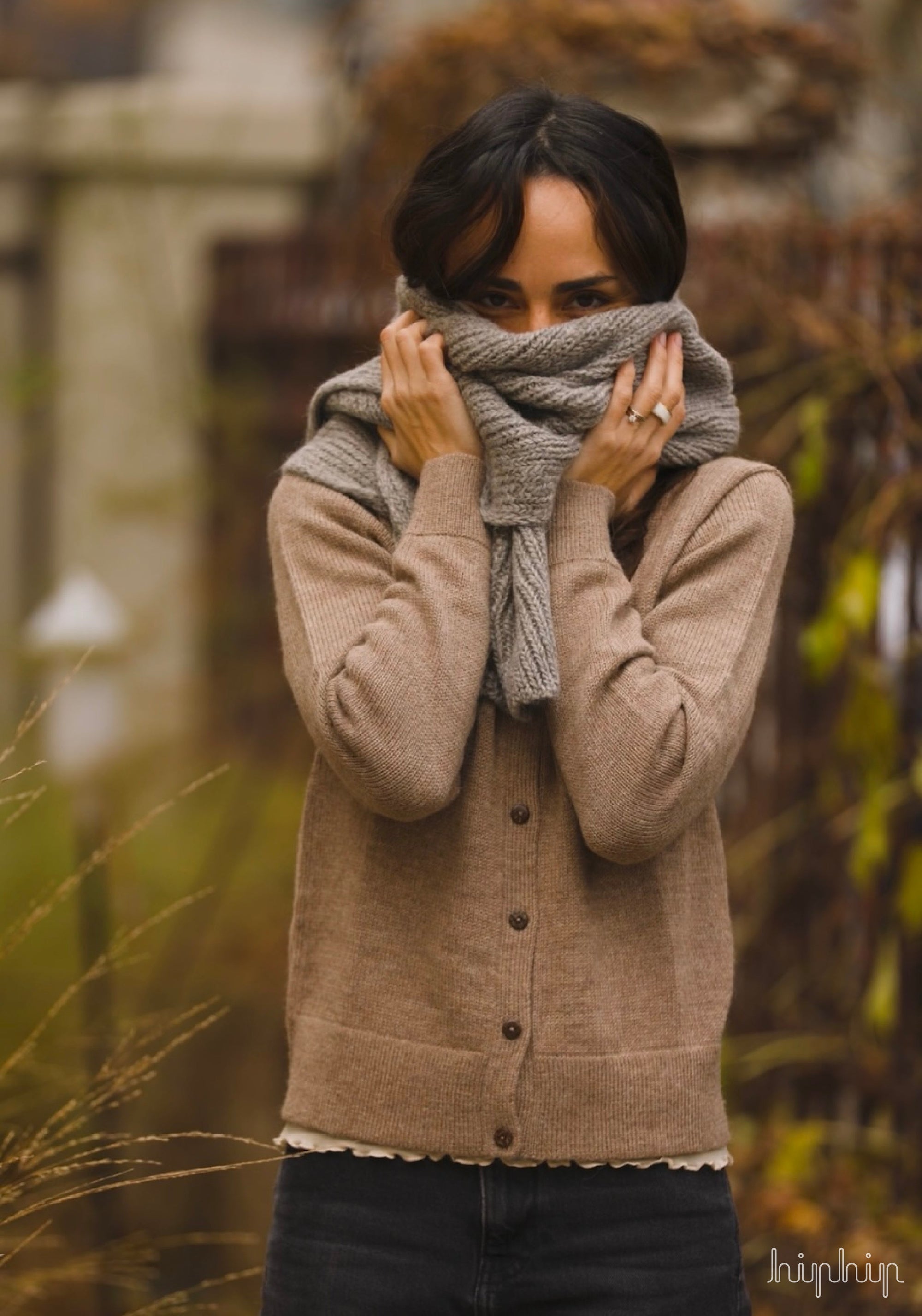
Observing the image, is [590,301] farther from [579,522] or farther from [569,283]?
[579,522]

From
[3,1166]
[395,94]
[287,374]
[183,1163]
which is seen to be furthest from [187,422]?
[3,1166]

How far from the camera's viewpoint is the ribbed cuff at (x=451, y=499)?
5.15 feet

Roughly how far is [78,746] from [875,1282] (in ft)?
6.58

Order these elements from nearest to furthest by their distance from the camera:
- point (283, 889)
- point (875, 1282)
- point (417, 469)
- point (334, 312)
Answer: point (417, 469) → point (875, 1282) → point (283, 889) → point (334, 312)

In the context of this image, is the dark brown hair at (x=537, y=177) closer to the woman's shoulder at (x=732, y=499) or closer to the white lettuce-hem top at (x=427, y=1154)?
the woman's shoulder at (x=732, y=499)

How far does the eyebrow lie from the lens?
1.55 meters

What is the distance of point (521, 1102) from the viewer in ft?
4.89

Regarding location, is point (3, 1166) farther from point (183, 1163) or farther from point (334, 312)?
point (334, 312)

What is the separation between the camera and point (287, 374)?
4.77 metres

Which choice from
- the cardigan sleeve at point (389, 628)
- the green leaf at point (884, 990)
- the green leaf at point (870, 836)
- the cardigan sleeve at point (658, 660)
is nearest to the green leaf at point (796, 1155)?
the green leaf at point (884, 990)

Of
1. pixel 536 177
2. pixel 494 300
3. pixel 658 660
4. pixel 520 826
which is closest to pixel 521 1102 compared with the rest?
pixel 520 826

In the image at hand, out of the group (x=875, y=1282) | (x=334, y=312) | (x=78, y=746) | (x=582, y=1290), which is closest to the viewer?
(x=582, y=1290)

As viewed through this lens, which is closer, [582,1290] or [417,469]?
[582,1290]

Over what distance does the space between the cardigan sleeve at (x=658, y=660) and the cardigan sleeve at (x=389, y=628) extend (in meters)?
0.09
